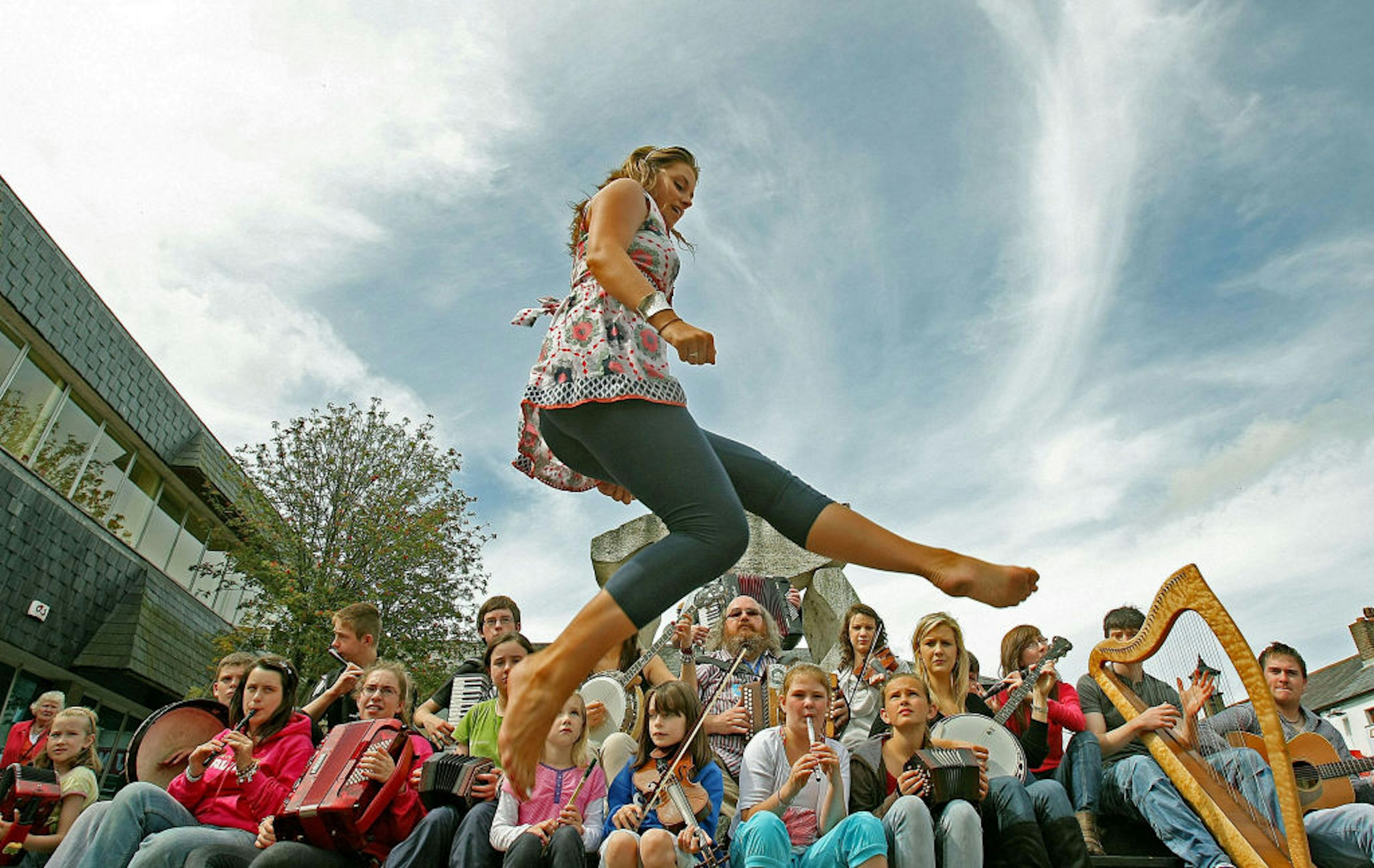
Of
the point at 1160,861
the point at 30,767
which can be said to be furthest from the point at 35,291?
the point at 1160,861

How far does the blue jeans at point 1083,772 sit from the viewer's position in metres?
4.55

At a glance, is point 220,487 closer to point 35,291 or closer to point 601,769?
point 35,291

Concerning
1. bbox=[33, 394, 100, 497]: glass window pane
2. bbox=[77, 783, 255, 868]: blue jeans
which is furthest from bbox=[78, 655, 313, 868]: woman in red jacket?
bbox=[33, 394, 100, 497]: glass window pane

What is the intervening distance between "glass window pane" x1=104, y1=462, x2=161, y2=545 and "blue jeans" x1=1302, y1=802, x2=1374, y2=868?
18425 mm

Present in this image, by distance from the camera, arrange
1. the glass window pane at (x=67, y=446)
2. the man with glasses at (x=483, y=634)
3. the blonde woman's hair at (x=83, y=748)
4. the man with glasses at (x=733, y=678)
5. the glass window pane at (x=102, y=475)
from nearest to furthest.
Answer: the man with glasses at (x=733, y=678) → the man with glasses at (x=483, y=634) → the blonde woman's hair at (x=83, y=748) → the glass window pane at (x=67, y=446) → the glass window pane at (x=102, y=475)

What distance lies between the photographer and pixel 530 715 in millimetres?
2092

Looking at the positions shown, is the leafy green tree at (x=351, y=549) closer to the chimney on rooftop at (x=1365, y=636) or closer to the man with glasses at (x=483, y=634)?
the man with glasses at (x=483, y=634)

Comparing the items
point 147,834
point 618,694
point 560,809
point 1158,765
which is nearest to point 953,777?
point 1158,765

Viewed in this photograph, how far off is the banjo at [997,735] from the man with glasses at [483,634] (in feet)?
8.44

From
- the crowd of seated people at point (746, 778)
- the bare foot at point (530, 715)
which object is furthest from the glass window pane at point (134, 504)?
the bare foot at point (530, 715)

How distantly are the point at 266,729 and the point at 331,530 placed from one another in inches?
537

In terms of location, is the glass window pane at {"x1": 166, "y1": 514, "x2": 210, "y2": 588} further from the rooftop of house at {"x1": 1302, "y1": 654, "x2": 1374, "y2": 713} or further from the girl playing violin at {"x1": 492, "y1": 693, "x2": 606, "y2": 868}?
the rooftop of house at {"x1": 1302, "y1": 654, "x2": 1374, "y2": 713}

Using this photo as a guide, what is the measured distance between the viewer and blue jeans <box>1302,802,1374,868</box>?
4168 mm

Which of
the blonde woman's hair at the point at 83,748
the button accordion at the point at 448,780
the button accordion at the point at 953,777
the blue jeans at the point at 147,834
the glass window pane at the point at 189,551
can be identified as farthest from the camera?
the glass window pane at the point at 189,551
